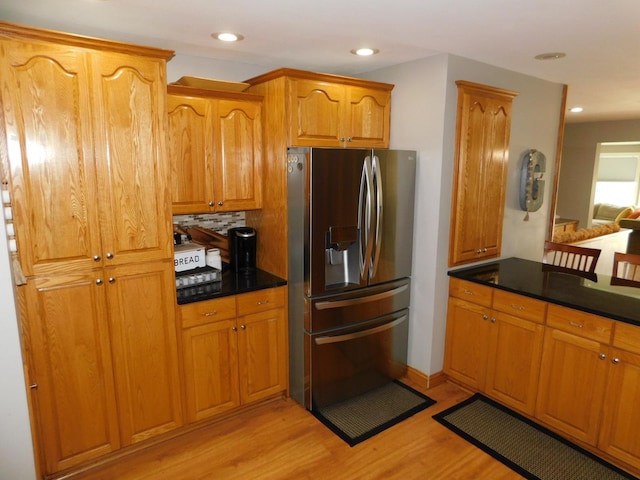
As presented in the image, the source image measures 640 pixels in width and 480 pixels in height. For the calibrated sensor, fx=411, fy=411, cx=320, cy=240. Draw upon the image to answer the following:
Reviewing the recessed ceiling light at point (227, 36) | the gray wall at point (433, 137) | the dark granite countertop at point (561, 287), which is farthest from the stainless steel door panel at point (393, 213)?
the recessed ceiling light at point (227, 36)

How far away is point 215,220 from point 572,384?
2.56 m

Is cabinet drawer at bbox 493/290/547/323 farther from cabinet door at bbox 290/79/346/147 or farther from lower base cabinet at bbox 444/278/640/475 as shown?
cabinet door at bbox 290/79/346/147

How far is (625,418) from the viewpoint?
2178 mm

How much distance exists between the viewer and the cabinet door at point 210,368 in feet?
8.10

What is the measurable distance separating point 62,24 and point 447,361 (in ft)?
10.7

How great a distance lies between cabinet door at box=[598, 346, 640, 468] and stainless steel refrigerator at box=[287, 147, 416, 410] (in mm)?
1317

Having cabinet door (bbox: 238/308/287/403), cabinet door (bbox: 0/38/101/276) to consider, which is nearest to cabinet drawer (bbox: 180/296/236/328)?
cabinet door (bbox: 238/308/287/403)

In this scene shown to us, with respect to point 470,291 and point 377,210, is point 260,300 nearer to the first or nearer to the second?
point 377,210

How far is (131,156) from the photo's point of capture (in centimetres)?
212

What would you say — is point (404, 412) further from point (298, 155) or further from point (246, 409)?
point (298, 155)

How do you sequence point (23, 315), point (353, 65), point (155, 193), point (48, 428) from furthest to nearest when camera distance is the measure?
point (353, 65) < point (155, 193) < point (48, 428) < point (23, 315)

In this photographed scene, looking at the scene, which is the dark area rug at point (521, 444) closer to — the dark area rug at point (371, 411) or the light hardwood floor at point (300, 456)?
the light hardwood floor at point (300, 456)

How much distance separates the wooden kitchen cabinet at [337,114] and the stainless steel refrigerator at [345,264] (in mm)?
260

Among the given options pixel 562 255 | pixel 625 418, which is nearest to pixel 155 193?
pixel 625 418
